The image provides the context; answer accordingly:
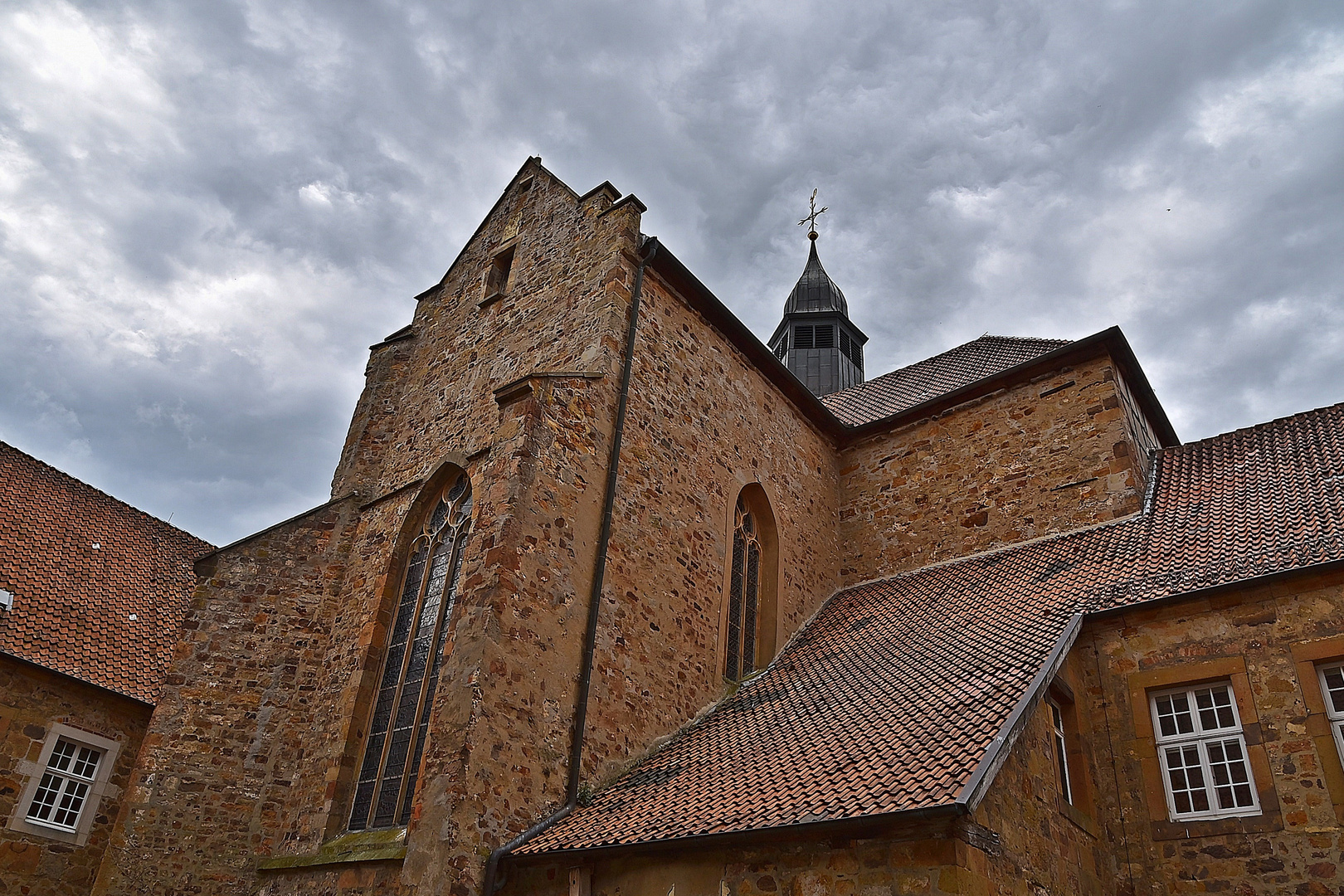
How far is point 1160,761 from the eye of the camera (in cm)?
870

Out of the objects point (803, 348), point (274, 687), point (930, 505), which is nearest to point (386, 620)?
point (274, 687)

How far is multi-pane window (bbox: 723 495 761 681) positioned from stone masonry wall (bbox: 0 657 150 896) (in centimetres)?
884

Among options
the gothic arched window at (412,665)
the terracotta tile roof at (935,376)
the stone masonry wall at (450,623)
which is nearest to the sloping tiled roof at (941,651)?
the stone masonry wall at (450,623)

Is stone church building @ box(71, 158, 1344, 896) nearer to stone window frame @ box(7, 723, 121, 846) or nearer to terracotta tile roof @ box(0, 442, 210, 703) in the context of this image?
stone window frame @ box(7, 723, 121, 846)

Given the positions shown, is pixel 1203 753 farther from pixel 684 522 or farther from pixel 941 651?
pixel 684 522

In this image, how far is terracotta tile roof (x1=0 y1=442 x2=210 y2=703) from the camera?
42.5 ft

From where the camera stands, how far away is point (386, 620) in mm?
10828

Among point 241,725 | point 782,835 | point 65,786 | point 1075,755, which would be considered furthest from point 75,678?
point 1075,755

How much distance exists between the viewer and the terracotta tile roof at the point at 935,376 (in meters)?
15.8

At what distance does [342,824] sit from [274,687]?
2315mm

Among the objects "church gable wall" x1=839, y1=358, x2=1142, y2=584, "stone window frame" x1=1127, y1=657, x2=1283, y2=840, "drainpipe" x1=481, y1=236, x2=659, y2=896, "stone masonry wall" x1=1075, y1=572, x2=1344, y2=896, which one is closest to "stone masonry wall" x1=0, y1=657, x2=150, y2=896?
"drainpipe" x1=481, y1=236, x2=659, y2=896

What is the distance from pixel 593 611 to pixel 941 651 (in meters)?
3.75

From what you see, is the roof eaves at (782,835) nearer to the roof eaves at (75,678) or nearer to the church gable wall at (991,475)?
the church gable wall at (991,475)

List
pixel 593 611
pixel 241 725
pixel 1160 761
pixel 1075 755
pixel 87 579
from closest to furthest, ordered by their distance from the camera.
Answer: pixel 1160 761 < pixel 1075 755 < pixel 593 611 < pixel 241 725 < pixel 87 579
